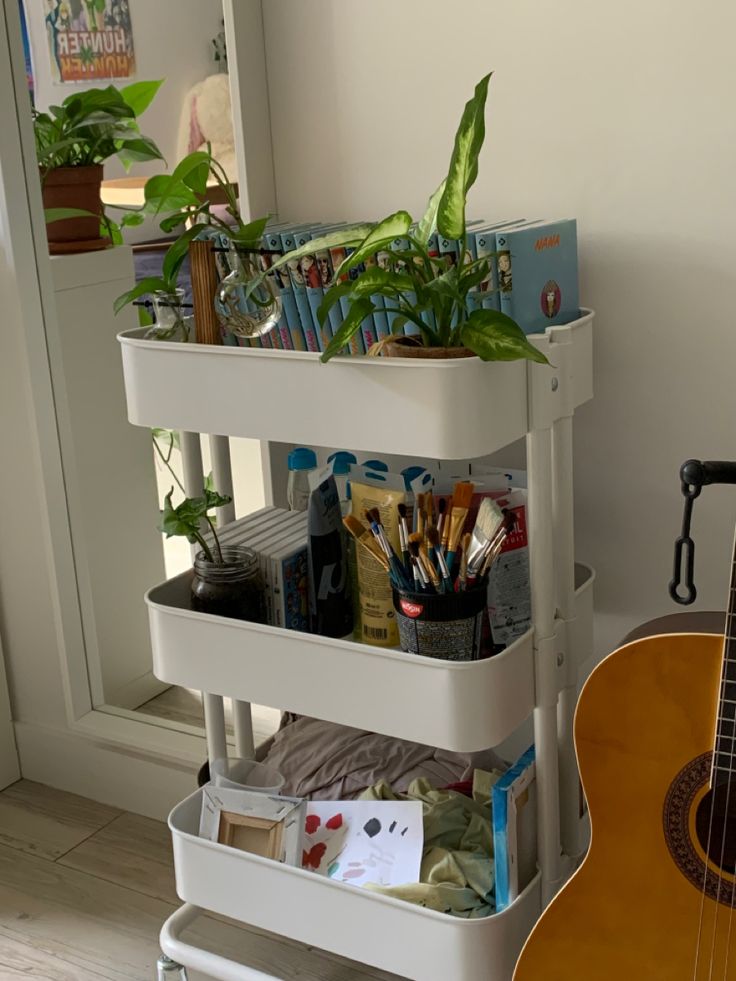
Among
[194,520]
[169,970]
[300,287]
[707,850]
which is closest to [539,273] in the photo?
[300,287]

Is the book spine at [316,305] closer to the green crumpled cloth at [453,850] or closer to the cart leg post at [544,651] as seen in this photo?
the cart leg post at [544,651]

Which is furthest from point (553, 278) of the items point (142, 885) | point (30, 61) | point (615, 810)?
point (142, 885)

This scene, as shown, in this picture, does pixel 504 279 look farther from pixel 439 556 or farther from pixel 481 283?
pixel 439 556

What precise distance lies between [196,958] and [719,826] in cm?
73

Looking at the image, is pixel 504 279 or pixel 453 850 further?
pixel 453 850

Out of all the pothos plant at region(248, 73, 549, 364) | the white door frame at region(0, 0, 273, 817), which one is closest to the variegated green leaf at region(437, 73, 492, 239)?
the pothos plant at region(248, 73, 549, 364)

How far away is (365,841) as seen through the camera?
1518mm

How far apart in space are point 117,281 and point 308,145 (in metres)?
0.43

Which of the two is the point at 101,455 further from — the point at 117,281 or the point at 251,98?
the point at 251,98

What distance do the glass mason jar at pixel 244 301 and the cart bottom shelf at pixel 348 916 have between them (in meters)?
0.63

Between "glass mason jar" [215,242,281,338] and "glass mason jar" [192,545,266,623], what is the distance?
29 cm

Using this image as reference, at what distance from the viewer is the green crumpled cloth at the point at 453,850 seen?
1423 millimetres

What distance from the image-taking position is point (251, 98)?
167 centimetres

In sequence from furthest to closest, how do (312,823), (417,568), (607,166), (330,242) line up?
(312,823) < (607,166) < (417,568) < (330,242)
